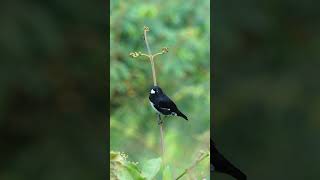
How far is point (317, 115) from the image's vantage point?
2.12m

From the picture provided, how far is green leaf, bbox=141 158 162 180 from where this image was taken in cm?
189

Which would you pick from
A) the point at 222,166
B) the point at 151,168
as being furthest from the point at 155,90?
the point at 222,166

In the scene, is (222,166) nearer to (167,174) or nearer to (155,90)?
(167,174)

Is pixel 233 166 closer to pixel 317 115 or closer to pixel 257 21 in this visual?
pixel 317 115

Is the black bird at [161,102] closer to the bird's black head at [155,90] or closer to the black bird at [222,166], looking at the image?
the bird's black head at [155,90]

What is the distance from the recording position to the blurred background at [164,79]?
1888 mm

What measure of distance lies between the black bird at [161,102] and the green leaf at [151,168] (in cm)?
14

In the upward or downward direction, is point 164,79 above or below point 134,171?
above

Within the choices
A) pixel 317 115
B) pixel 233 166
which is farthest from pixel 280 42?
pixel 233 166

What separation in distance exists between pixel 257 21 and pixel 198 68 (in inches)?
12.6

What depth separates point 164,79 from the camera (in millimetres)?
1900

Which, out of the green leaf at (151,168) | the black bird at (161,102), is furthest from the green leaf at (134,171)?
the black bird at (161,102)

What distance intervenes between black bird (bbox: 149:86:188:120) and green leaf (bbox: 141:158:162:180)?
0.47ft

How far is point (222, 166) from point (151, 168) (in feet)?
0.81
